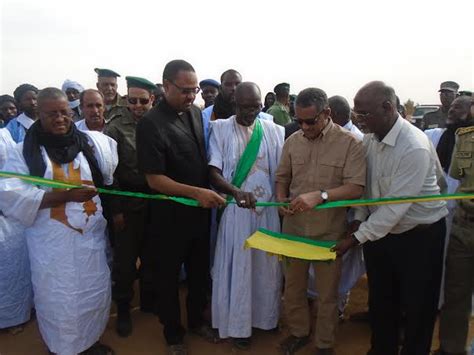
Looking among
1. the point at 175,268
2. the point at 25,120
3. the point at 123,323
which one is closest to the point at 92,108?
the point at 25,120

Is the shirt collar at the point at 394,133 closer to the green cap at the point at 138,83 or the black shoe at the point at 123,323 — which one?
the green cap at the point at 138,83

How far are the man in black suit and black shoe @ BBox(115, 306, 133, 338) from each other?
63 centimetres

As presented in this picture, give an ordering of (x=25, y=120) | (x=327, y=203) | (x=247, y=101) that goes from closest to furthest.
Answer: (x=327, y=203) → (x=247, y=101) → (x=25, y=120)

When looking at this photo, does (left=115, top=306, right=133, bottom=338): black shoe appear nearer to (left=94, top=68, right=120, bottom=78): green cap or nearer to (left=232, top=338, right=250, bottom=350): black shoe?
(left=232, top=338, right=250, bottom=350): black shoe

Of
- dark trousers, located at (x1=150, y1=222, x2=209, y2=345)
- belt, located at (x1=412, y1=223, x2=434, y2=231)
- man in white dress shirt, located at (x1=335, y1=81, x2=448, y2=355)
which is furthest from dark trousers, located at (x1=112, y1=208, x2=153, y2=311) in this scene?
belt, located at (x1=412, y1=223, x2=434, y2=231)

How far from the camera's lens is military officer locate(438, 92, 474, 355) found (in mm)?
2961

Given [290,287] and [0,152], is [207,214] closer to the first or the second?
[290,287]

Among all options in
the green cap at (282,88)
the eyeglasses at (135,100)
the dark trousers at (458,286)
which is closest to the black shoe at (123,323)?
the eyeglasses at (135,100)

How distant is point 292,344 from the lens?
346 centimetres

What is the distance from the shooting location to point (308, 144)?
3158mm

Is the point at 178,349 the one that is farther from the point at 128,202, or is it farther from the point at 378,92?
the point at 378,92

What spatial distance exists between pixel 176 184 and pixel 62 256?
1.03 meters

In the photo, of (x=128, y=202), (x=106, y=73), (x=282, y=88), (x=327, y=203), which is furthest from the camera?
(x=282, y=88)

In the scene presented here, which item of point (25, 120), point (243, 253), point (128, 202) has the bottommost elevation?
point (243, 253)
